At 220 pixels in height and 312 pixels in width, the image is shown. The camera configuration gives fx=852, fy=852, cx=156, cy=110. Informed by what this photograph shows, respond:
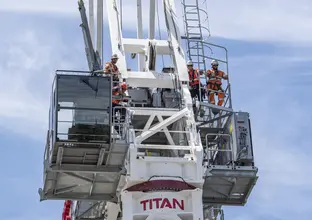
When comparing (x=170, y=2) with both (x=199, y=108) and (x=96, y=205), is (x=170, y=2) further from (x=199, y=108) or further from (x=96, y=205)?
(x=96, y=205)

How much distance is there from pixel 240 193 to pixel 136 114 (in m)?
4.78

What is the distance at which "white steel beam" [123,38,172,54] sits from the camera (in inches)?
1265

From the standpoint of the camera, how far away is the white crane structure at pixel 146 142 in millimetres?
26172

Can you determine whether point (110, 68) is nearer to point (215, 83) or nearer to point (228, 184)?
point (215, 83)

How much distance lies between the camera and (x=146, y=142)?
99.7 feet

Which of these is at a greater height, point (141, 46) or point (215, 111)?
point (141, 46)

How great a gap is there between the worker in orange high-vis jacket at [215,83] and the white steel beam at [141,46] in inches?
82.7

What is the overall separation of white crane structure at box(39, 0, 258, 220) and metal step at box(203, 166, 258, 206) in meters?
0.03

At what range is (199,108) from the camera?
29609mm

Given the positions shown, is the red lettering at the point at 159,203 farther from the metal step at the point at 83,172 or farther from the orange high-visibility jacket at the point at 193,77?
the orange high-visibility jacket at the point at 193,77

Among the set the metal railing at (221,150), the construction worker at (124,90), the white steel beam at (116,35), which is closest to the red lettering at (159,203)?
the metal railing at (221,150)

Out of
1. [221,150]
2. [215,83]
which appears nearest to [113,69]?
[215,83]

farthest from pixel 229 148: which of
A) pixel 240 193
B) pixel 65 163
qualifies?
pixel 65 163

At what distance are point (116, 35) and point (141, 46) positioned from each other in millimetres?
1251
